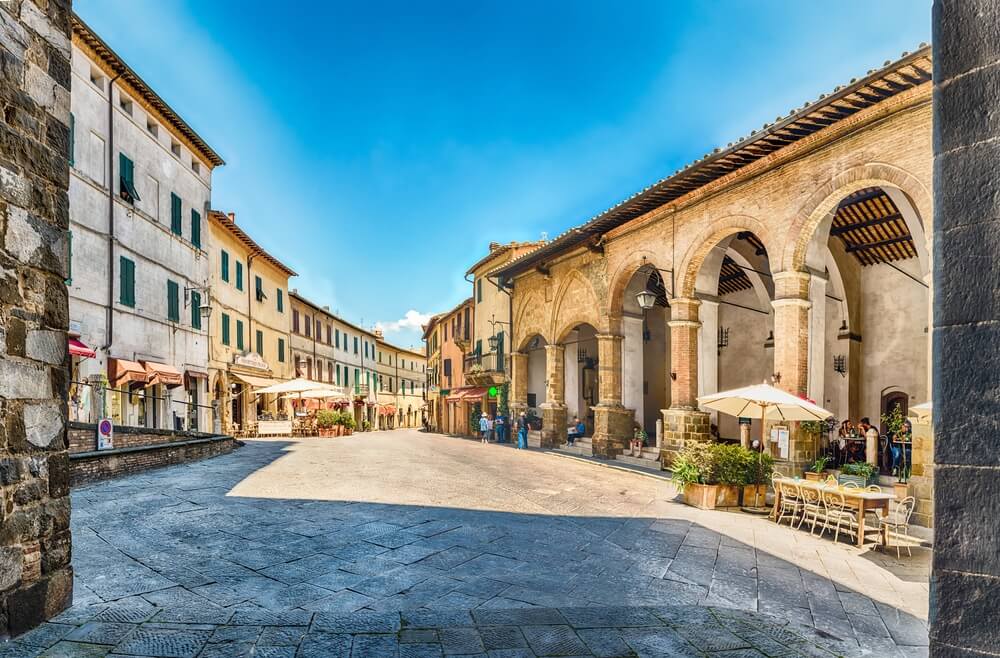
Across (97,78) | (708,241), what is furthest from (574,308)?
(97,78)

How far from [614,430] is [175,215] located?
1712 cm

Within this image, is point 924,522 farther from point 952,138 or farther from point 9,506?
point 9,506

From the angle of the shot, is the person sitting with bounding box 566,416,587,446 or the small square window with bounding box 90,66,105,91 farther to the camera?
the person sitting with bounding box 566,416,587,446

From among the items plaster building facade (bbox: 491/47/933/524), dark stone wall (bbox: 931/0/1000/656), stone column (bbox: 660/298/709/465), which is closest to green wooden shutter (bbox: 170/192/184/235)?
plaster building facade (bbox: 491/47/933/524)

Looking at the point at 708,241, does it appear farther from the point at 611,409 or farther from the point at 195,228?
the point at 195,228

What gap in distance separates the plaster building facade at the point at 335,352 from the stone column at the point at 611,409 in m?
19.9

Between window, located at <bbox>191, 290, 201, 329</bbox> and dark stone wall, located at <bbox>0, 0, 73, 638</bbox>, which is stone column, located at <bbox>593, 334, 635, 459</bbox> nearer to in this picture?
dark stone wall, located at <bbox>0, 0, 73, 638</bbox>

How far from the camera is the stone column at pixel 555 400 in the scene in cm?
2091

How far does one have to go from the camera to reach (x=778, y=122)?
10.8 meters

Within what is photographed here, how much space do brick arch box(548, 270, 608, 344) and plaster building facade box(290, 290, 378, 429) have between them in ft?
56.7

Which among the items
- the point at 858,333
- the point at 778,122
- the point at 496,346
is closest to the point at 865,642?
the point at 778,122

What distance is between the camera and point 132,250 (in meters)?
Answer: 16.8

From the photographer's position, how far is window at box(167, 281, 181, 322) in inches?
749

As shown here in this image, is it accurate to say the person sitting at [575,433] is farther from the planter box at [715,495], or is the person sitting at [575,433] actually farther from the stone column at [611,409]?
the planter box at [715,495]
